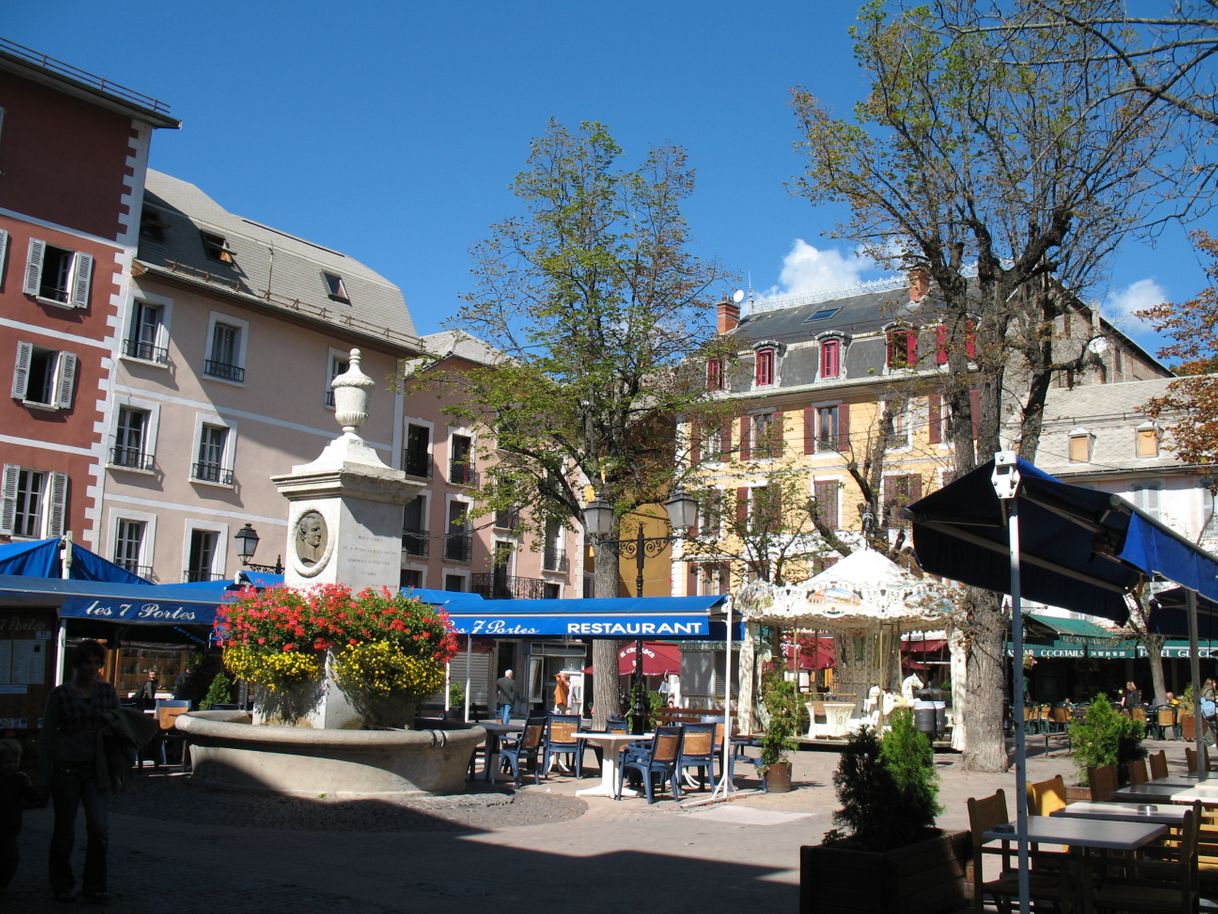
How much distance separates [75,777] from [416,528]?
34669 mm

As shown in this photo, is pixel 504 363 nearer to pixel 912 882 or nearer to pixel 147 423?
pixel 147 423

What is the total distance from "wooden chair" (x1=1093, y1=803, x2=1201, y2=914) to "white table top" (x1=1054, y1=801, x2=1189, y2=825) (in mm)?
248

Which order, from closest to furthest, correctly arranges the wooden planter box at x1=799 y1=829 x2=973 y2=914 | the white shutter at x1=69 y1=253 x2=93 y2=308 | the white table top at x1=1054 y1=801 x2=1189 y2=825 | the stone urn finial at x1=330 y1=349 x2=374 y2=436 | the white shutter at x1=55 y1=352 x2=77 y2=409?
the wooden planter box at x1=799 y1=829 x2=973 y2=914 → the white table top at x1=1054 y1=801 x2=1189 y2=825 → the stone urn finial at x1=330 y1=349 x2=374 y2=436 → the white shutter at x1=55 y1=352 x2=77 y2=409 → the white shutter at x1=69 y1=253 x2=93 y2=308

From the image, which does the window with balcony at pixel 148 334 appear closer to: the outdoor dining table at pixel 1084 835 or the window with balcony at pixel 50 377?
the window with balcony at pixel 50 377

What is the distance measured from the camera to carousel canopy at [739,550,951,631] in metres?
23.1

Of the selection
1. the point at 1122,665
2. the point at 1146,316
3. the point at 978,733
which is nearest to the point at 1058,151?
the point at 1146,316

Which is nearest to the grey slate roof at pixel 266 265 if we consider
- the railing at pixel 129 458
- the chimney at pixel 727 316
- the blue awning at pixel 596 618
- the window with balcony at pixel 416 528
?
the railing at pixel 129 458

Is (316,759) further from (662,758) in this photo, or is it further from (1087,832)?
(1087,832)

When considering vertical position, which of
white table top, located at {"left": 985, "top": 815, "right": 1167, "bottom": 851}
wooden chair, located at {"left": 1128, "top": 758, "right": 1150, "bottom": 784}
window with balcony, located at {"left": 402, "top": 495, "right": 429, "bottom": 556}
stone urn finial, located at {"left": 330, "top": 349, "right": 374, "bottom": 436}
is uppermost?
window with balcony, located at {"left": 402, "top": 495, "right": 429, "bottom": 556}

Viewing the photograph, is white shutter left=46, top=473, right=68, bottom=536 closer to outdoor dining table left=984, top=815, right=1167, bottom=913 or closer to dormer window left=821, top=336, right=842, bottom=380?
outdoor dining table left=984, top=815, right=1167, bottom=913

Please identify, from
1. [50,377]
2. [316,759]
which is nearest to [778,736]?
[316,759]

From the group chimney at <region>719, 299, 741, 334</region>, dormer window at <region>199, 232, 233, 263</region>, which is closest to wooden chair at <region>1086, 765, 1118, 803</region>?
dormer window at <region>199, 232, 233, 263</region>

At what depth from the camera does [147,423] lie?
108 ft

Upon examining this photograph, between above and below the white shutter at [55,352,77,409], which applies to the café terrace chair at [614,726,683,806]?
below
